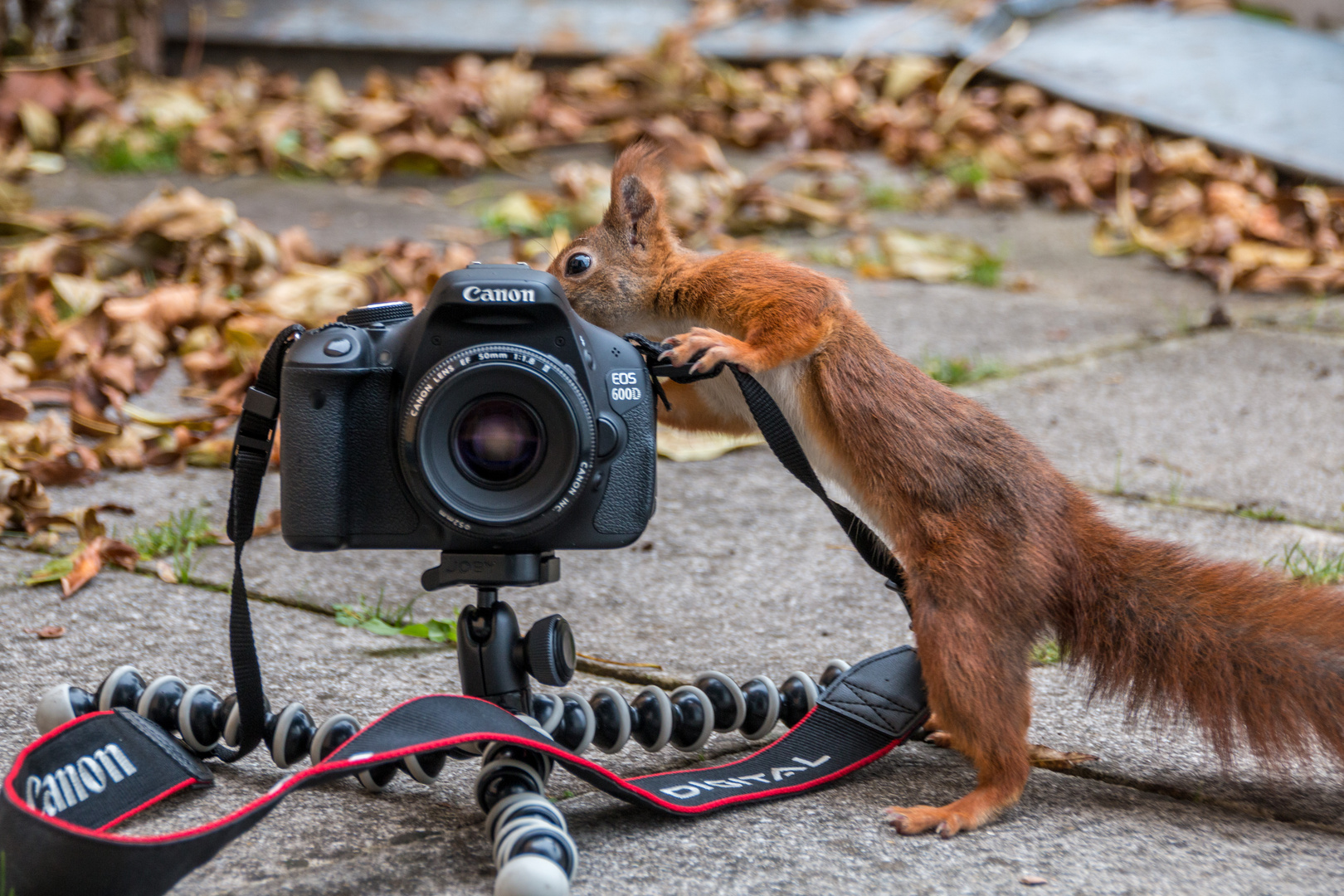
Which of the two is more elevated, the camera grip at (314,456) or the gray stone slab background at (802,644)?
the camera grip at (314,456)

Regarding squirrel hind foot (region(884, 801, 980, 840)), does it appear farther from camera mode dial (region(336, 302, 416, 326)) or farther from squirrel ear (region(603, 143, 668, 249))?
squirrel ear (region(603, 143, 668, 249))

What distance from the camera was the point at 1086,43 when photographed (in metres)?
6.11

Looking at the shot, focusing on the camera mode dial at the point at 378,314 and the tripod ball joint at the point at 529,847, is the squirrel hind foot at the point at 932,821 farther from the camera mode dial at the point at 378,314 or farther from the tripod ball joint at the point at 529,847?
the camera mode dial at the point at 378,314

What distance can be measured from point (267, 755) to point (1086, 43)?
222 inches

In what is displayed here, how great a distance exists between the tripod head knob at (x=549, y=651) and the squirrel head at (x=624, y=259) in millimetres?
844

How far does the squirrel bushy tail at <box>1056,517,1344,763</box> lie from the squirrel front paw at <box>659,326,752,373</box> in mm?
522

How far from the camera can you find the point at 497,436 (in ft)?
4.82

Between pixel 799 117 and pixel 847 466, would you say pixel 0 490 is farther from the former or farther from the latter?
pixel 799 117

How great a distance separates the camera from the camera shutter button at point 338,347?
4.89 feet

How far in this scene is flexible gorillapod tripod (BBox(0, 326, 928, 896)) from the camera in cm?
121

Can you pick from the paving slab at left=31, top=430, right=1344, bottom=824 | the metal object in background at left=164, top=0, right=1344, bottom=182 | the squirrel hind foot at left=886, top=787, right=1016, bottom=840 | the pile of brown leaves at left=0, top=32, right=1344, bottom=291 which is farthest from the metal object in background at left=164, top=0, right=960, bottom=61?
the squirrel hind foot at left=886, top=787, right=1016, bottom=840

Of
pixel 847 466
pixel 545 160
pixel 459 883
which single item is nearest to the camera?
pixel 459 883

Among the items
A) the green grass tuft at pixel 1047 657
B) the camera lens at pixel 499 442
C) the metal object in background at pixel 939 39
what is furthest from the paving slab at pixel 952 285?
the camera lens at pixel 499 442

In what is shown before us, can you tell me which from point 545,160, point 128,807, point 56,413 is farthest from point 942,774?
point 545,160
